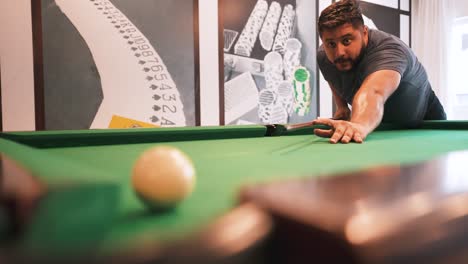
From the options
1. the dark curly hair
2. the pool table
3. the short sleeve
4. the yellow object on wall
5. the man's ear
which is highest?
the dark curly hair

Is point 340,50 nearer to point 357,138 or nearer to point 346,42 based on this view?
point 346,42

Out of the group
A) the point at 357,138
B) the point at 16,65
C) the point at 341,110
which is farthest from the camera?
the point at 341,110

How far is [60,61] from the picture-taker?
9.86 feet

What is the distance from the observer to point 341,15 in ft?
7.70

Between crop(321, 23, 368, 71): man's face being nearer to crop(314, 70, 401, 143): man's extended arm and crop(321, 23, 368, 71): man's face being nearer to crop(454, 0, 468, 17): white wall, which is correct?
crop(314, 70, 401, 143): man's extended arm

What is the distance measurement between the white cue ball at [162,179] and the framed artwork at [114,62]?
2.80 metres

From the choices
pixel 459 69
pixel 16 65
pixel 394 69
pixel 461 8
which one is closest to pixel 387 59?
pixel 394 69

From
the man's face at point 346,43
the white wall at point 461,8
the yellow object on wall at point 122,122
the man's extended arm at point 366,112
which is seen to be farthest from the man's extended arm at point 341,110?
the white wall at point 461,8

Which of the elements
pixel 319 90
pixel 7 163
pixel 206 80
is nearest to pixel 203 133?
pixel 7 163

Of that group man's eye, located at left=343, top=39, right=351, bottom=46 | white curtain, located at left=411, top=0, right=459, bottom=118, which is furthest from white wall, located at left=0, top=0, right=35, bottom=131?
white curtain, located at left=411, top=0, right=459, bottom=118

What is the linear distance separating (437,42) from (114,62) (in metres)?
4.51

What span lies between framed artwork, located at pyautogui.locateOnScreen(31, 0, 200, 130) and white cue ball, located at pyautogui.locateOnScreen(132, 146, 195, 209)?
2804 mm

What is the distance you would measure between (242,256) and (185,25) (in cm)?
350

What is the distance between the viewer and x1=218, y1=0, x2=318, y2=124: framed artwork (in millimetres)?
3914
